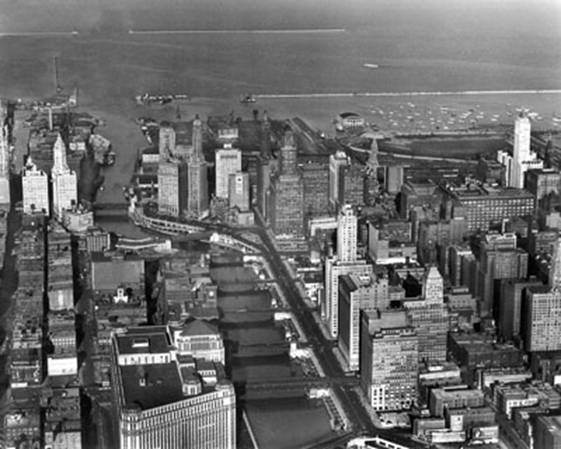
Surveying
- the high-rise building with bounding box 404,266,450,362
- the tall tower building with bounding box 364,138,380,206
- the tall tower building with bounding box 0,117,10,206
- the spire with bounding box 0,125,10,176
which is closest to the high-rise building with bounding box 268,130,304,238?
the tall tower building with bounding box 364,138,380,206

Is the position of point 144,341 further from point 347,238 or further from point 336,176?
point 336,176

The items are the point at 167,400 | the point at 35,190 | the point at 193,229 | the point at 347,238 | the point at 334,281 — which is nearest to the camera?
the point at 167,400

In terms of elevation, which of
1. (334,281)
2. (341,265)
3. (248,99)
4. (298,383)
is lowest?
(298,383)

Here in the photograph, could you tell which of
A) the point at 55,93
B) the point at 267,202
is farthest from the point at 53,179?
the point at 267,202

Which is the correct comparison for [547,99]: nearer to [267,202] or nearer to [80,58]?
[267,202]

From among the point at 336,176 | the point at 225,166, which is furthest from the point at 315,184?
the point at 225,166

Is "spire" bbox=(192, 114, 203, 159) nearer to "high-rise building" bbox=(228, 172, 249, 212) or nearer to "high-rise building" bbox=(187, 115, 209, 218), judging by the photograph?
"high-rise building" bbox=(187, 115, 209, 218)
